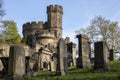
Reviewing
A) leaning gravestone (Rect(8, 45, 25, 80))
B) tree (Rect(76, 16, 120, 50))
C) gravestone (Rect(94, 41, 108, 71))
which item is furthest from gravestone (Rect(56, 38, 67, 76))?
tree (Rect(76, 16, 120, 50))

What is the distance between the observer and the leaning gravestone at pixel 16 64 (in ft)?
69.5

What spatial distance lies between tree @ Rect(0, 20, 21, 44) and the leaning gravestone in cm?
4654

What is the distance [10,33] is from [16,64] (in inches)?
1911

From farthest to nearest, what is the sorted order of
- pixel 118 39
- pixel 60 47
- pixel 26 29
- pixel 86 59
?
1. pixel 26 29
2. pixel 118 39
3. pixel 86 59
4. pixel 60 47

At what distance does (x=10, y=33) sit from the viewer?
6925cm

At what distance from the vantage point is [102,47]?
2367 centimetres

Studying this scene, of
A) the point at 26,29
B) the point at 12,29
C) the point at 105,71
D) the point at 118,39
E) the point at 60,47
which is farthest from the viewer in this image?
the point at 26,29

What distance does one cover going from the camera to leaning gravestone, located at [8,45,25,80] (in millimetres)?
21172

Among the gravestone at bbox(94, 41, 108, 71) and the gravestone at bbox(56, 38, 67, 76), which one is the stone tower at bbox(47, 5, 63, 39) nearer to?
the gravestone at bbox(56, 38, 67, 76)

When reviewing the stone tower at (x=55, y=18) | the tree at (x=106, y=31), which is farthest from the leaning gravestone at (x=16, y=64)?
the stone tower at (x=55, y=18)

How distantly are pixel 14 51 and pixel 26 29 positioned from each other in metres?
69.2

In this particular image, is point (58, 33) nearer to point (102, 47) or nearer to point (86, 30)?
point (86, 30)

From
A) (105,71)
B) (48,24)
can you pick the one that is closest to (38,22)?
(48,24)

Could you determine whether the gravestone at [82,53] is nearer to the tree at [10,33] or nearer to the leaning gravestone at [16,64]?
the leaning gravestone at [16,64]
